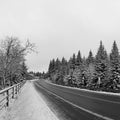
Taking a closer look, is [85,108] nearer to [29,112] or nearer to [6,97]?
[29,112]

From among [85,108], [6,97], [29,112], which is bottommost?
[85,108]

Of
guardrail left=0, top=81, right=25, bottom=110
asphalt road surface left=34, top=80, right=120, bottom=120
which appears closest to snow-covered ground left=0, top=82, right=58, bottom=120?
guardrail left=0, top=81, right=25, bottom=110

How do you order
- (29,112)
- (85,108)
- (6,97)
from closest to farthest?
(29,112), (85,108), (6,97)

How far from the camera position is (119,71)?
37781mm

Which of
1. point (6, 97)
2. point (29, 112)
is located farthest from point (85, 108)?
point (6, 97)

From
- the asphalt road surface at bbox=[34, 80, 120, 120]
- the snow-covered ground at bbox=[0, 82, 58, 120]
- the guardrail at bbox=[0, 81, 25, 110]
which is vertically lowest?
the asphalt road surface at bbox=[34, 80, 120, 120]

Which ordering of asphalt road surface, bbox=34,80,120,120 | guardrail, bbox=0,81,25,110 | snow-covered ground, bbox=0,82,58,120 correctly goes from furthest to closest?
guardrail, bbox=0,81,25,110
asphalt road surface, bbox=34,80,120,120
snow-covered ground, bbox=0,82,58,120

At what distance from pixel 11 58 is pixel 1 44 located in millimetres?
3745

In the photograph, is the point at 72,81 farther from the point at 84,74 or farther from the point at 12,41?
the point at 12,41

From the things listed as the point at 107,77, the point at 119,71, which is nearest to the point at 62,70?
the point at 107,77

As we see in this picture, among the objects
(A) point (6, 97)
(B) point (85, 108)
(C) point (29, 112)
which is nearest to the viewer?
(C) point (29, 112)

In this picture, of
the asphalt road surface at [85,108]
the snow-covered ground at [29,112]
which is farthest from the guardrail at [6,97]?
the asphalt road surface at [85,108]

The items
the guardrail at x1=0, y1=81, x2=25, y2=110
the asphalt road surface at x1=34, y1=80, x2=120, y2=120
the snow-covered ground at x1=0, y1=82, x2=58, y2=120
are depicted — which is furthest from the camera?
the guardrail at x1=0, y1=81, x2=25, y2=110

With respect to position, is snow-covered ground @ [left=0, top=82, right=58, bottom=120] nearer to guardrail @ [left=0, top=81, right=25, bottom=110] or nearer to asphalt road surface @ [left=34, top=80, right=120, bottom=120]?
guardrail @ [left=0, top=81, right=25, bottom=110]
